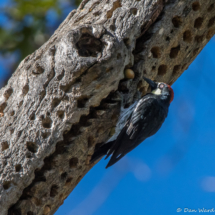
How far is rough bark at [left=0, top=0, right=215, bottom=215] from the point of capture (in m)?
2.55

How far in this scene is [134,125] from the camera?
3094 millimetres

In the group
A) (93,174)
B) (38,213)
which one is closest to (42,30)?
(38,213)

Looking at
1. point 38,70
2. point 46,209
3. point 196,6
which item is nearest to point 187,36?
point 196,6

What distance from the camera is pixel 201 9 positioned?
10.8 ft

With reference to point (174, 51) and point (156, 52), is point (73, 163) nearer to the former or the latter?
point (156, 52)

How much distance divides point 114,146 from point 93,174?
9.00 feet

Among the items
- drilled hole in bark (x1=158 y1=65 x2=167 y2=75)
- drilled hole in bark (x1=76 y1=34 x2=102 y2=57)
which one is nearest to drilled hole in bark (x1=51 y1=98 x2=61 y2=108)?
drilled hole in bark (x1=76 y1=34 x2=102 y2=57)

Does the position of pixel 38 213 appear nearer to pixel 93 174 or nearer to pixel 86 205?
pixel 86 205

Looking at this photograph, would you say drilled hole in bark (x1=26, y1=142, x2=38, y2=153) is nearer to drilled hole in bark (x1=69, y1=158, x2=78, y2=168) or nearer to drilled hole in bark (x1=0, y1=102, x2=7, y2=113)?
drilled hole in bark (x1=69, y1=158, x2=78, y2=168)

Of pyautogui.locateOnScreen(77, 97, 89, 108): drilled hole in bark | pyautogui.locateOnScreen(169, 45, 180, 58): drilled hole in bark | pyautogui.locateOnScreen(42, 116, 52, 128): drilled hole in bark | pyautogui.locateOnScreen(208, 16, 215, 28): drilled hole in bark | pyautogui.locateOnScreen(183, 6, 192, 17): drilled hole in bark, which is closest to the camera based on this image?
pyautogui.locateOnScreen(42, 116, 52, 128): drilled hole in bark

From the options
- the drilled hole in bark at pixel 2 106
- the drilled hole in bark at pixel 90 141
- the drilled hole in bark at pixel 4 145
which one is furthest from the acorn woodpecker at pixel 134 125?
the drilled hole in bark at pixel 2 106

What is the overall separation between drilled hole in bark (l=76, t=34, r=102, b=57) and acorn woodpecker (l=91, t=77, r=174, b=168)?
61 cm

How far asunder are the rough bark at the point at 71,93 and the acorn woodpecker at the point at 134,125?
0.30ft

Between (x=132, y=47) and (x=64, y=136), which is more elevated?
(x=132, y=47)
